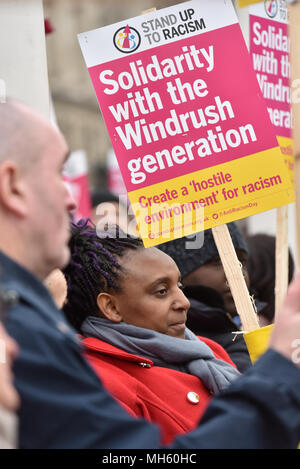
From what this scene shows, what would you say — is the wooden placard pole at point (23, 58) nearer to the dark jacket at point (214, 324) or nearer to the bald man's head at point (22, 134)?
the dark jacket at point (214, 324)

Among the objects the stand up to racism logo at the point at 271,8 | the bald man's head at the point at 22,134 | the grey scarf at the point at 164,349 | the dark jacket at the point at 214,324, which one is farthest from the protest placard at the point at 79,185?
the bald man's head at the point at 22,134

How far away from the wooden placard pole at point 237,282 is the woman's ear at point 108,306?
17.9 inches

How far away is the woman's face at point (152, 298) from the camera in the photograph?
299cm

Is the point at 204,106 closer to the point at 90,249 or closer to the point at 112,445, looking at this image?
the point at 90,249

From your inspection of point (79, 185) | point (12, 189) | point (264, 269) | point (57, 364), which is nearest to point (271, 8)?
point (264, 269)

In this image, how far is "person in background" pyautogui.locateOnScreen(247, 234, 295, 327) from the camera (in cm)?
474

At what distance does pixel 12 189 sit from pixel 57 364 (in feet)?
1.26

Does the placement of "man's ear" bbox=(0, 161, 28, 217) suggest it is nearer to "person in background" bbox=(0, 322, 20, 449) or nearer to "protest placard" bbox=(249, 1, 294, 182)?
"person in background" bbox=(0, 322, 20, 449)

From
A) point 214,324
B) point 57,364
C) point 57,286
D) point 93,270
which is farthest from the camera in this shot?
point 214,324

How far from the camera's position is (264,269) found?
4.91 m

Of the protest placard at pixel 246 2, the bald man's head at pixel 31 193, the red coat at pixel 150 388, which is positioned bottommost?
the red coat at pixel 150 388

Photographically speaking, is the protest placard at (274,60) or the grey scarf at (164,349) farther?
the protest placard at (274,60)

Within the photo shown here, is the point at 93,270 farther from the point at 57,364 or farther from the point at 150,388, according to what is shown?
the point at 57,364

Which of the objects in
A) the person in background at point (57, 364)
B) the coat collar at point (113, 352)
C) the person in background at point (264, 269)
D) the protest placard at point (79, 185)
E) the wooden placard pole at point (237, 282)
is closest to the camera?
the person in background at point (57, 364)
